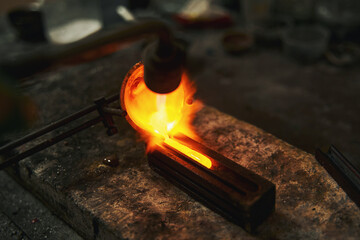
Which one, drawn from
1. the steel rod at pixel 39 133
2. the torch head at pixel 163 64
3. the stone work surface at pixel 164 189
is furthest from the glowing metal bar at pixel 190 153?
the torch head at pixel 163 64

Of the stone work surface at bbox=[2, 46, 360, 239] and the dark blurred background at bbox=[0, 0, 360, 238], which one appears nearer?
the stone work surface at bbox=[2, 46, 360, 239]

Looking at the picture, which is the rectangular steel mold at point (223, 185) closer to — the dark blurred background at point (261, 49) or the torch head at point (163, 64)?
the torch head at point (163, 64)

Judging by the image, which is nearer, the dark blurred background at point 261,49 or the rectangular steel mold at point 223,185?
the rectangular steel mold at point 223,185

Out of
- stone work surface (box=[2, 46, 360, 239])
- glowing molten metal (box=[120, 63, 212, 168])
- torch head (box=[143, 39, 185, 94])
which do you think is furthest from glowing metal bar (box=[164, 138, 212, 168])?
torch head (box=[143, 39, 185, 94])

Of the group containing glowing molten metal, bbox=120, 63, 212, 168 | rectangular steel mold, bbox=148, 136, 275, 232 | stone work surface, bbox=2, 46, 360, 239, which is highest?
glowing molten metal, bbox=120, 63, 212, 168

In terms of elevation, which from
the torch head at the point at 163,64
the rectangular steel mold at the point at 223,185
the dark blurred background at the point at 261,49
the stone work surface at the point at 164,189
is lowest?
the dark blurred background at the point at 261,49

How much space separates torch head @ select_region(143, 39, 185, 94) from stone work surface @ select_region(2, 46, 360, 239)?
1.03m

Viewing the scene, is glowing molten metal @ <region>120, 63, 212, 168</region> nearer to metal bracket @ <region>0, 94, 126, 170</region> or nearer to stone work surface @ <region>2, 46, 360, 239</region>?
metal bracket @ <region>0, 94, 126, 170</region>

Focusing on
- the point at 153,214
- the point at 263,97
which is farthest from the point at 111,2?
the point at 153,214

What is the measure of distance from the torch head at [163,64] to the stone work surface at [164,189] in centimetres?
103

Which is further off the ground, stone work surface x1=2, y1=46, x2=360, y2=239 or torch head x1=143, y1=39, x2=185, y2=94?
torch head x1=143, y1=39, x2=185, y2=94

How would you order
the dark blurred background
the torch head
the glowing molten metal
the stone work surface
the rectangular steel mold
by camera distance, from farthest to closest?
1. the dark blurred background
2. the glowing molten metal
3. the stone work surface
4. the rectangular steel mold
5. the torch head

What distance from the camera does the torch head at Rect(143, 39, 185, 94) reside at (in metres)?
1.57

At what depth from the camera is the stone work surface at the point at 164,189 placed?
2221 millimetres
